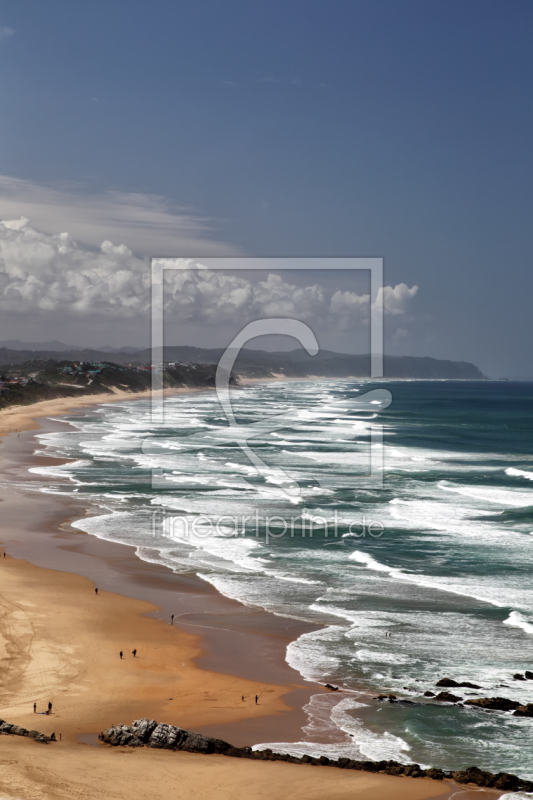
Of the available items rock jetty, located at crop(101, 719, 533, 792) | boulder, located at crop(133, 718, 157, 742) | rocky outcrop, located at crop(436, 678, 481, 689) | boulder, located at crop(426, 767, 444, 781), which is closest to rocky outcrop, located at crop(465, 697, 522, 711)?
rocky outcrop, located at crop(436, 678, 481, 689)

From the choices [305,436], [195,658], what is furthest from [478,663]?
[305,436]

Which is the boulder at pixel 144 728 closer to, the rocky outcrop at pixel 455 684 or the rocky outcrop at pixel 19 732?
the rocky outcrop at pixel 19 732

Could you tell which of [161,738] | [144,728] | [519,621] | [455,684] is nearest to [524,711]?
[455,684]

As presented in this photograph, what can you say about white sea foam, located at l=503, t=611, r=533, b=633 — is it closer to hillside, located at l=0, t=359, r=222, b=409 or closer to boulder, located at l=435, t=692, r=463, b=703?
boulder, located at l=435, t=692, r=463, b=703

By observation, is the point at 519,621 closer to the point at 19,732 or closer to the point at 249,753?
the point at 249,753

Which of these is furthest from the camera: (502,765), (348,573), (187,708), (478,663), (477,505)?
(477,505)

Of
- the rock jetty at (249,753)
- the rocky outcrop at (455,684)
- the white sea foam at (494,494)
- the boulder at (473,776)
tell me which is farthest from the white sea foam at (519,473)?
the rock jetty at (249,753)

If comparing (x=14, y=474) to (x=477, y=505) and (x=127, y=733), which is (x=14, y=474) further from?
(x=127, y=733)
